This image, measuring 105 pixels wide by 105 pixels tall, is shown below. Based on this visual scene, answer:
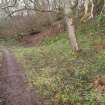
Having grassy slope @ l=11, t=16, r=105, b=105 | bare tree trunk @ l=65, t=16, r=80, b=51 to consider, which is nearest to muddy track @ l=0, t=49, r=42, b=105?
grassy slope @ l=11, t=16, r=105, b=105

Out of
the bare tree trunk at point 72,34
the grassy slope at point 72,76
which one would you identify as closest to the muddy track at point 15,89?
the grassy slope at point 72,76

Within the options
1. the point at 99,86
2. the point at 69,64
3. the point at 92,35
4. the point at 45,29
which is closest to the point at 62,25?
the point at 45,29

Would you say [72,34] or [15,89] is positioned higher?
[72,34]

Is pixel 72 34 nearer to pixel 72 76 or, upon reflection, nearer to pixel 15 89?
pixel 72 76

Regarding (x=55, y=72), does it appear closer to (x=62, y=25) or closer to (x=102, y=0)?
(x=102, y=0)

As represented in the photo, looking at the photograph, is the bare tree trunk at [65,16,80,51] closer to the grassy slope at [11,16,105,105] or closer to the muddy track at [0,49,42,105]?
the grassy slope at [11,16,105,105]

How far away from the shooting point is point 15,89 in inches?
370

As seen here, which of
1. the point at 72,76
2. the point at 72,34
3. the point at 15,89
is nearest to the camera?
the point at 15,89

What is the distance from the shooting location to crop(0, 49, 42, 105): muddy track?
26.1 feet

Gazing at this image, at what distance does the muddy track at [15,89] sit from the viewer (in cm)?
796

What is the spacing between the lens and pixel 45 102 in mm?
7695

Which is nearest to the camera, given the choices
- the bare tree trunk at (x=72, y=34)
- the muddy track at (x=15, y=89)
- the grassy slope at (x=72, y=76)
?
the grassy slope at (x=72, y=76)

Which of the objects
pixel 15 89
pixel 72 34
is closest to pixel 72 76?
pixel 15 89

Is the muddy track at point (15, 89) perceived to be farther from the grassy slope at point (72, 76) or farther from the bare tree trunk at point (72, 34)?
the bare tree trunk at point (72, 34)
